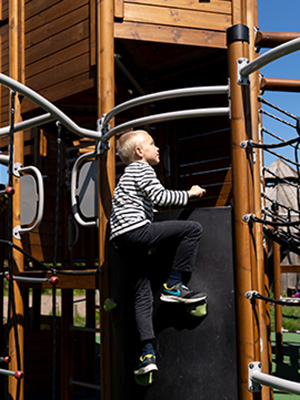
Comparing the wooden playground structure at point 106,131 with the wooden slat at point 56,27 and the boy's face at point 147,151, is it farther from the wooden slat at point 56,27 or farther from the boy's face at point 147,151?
the boy's face at point 147,151

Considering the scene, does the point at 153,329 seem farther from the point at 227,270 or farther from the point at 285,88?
the point at 285,88

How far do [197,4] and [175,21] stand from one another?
282 millimetres

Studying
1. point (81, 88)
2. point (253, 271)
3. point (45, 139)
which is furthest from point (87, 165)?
point (45, 139)

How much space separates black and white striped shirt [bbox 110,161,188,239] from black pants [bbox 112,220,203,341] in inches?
2.4

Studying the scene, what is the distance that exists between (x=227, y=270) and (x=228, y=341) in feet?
1.17

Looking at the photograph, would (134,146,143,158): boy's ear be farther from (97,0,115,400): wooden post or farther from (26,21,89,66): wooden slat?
(26,21,89,66): wooden slat

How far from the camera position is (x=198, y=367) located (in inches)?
97.0

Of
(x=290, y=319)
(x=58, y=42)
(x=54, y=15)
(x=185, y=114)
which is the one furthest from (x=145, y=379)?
(x=290, y=319)

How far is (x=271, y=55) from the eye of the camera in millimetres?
2314

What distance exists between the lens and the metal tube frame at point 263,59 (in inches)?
87.4

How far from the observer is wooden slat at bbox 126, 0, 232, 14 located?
14.4 feet

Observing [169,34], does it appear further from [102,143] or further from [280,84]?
[102,143]

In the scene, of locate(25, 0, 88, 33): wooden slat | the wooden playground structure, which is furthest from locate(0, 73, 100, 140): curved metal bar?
locate(25, 0, 88, 33): wooden slat

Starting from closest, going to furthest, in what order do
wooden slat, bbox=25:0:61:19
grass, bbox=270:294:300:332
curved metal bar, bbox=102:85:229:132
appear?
curved metal bar, bbox=102:85:229:132
wooden slat, bbox=25:0:61:19
grass, bbox=270:294:300:332
